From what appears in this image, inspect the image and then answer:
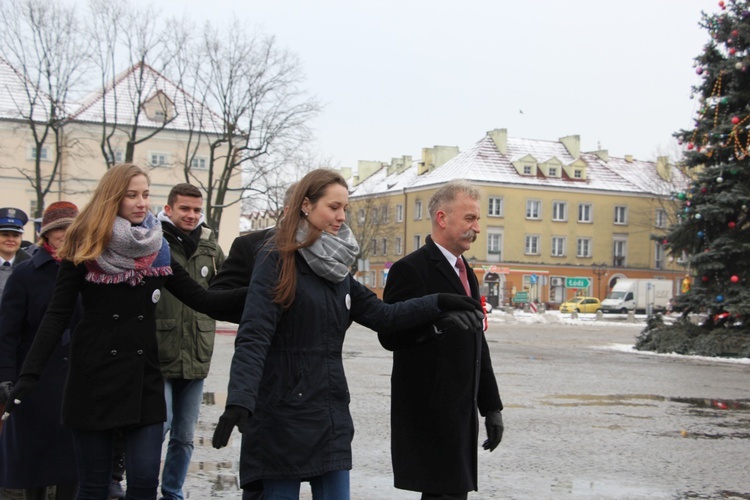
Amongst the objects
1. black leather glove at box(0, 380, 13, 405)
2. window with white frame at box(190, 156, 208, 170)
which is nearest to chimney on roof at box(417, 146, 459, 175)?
window with white frame at box(190, 156, 208, 170)

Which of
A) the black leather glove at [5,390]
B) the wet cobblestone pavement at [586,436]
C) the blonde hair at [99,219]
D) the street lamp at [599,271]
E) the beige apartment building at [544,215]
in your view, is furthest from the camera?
the street lamp at [599,271]

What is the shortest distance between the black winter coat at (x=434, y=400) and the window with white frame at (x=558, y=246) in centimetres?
7177

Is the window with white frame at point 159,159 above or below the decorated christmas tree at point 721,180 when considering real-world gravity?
above

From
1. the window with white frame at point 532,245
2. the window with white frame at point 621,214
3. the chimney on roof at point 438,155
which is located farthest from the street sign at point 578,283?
the chimney on roof at point 438,155

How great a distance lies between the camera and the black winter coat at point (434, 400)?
15.7 feet

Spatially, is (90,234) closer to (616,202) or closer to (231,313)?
(231,313)

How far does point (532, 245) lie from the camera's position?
2965 inches

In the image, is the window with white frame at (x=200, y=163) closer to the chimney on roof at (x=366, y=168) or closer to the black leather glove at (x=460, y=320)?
the chimney on roof at (x=366, y=168)

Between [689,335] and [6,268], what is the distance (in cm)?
1988

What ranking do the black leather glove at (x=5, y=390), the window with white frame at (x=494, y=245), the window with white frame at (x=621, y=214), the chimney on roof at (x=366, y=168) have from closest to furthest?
the black leather glove at (x=5, y=390), the window with white frame at (x=494, y=245), the window with white frame at (x=621, y=214), the chimney on roof at (x=366, y=168)

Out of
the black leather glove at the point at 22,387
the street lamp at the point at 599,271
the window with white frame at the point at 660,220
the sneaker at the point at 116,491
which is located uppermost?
the window with white frame at the point at 660,220

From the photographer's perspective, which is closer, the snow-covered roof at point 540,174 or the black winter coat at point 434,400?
the black winter coat at point 434,400

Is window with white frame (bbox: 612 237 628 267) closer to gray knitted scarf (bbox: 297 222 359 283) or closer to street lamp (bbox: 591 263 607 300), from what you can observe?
street lamp (bbox: 591 263 607 300)

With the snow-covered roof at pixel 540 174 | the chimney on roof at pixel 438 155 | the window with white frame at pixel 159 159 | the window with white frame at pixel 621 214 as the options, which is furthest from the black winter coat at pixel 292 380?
the chimney on roof at pixel 438 155
